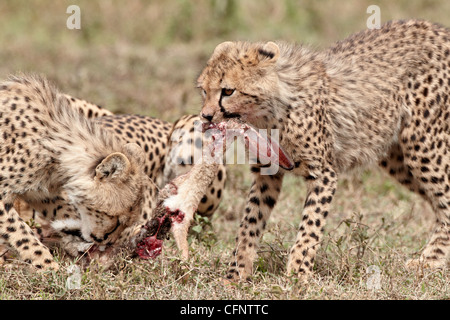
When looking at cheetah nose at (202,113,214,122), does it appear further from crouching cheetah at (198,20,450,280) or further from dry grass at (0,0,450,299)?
dry grass at (0,0,450,299)

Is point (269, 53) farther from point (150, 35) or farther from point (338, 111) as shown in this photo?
point (150, 35)

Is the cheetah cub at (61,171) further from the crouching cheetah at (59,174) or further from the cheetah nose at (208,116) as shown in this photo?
the cheetah nose at (208,116)

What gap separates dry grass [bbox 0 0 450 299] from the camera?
398cm

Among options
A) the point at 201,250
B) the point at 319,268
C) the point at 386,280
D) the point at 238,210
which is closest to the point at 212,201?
the point at 238,210

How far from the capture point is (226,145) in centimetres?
430

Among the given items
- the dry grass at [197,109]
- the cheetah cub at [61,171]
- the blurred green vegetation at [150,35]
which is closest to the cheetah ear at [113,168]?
the cheetah cub at [61,171]

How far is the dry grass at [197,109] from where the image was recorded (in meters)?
3.98

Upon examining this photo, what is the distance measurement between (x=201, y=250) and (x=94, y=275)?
1.01 m

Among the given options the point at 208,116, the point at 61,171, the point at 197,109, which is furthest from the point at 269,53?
the point at 61,171

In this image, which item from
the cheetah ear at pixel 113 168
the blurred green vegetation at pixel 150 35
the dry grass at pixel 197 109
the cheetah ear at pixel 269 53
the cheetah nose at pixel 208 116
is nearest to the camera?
the dry grass at pixel 197 109

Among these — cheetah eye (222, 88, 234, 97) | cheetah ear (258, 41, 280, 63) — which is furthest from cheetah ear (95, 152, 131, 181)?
cheetah ear (258, 41, 280, 63)

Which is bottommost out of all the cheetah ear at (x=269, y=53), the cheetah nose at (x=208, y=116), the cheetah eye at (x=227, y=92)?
the cheetah nose at (x=208, y=116)
